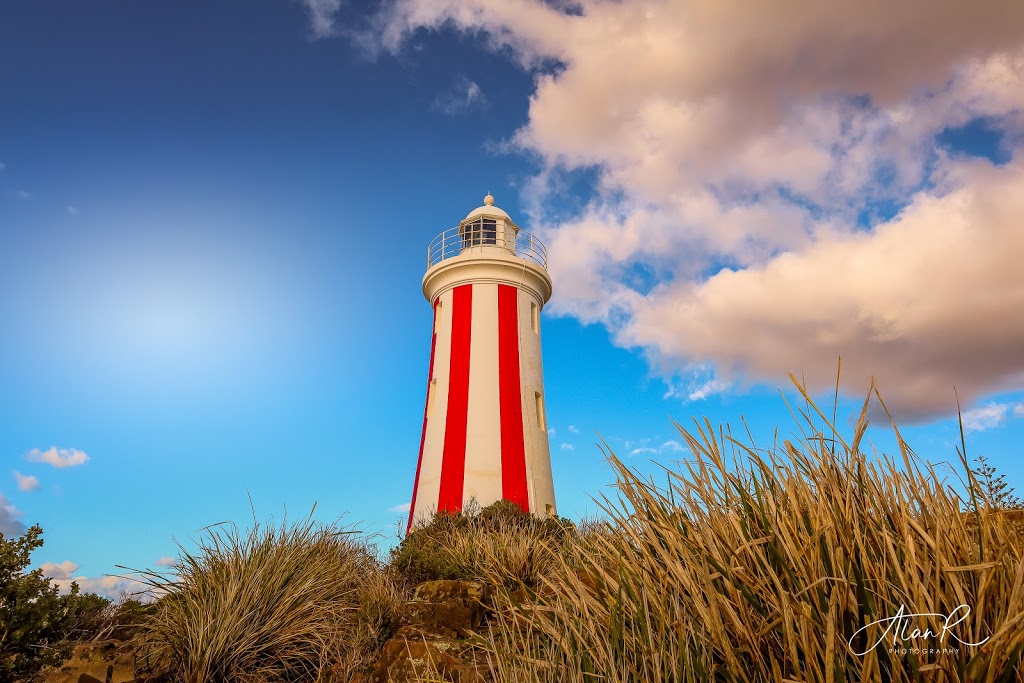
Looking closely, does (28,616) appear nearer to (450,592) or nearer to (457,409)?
(450,592)

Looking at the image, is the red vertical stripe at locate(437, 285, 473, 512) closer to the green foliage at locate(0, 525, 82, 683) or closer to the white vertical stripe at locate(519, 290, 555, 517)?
the white vertical stripe at locate(519, 290, 555, 517)

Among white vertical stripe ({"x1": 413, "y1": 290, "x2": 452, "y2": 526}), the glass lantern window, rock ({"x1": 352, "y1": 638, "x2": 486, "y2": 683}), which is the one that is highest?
the glass lantern window

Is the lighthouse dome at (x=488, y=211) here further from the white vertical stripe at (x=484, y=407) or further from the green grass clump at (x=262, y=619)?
the green grass clump at (x=262, y=619)

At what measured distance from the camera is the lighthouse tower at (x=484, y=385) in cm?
1631

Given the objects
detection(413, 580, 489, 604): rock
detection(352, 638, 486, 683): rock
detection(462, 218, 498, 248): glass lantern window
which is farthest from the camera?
detection(462, 218, 498, 248): glass lantern window

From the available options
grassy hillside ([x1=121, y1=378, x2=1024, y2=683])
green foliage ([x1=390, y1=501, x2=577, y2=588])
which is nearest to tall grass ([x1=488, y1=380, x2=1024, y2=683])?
grassy hillside ([x1=121, y1=378, x2=1024, y2=683])

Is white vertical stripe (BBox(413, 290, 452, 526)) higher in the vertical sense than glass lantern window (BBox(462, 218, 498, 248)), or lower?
lower

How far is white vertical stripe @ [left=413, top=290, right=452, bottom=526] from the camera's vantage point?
16453 millimetres

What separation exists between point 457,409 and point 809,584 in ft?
48.8

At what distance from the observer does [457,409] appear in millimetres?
16938

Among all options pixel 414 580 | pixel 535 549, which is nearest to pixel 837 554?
pixel 535 549

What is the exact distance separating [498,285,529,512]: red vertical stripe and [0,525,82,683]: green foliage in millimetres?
11218

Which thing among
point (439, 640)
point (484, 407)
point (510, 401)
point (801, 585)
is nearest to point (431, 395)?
point (484, 407)

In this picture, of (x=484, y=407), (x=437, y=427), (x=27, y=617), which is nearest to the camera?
(x=27, y=617)
